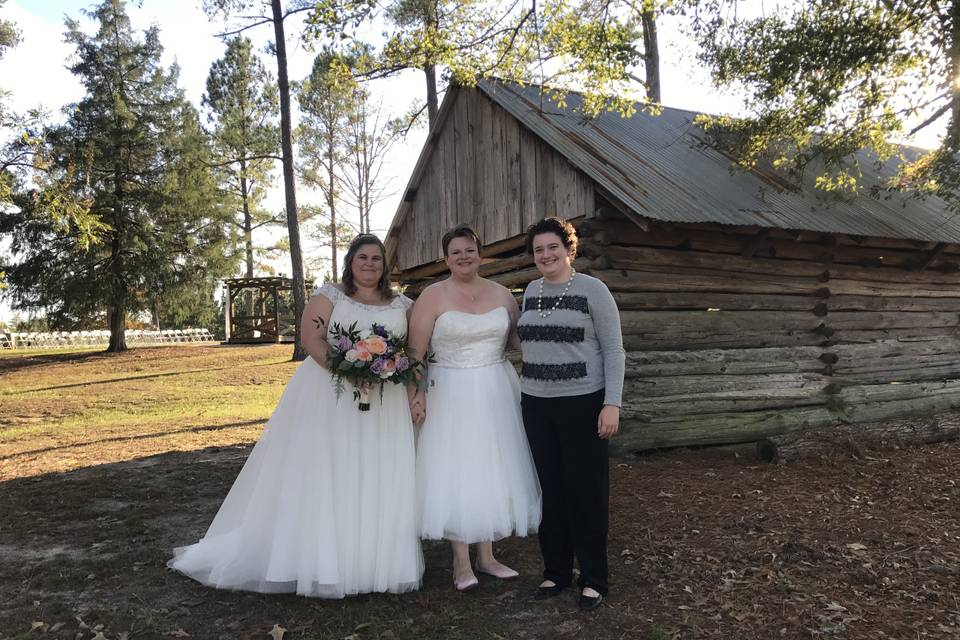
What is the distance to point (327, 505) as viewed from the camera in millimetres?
3789

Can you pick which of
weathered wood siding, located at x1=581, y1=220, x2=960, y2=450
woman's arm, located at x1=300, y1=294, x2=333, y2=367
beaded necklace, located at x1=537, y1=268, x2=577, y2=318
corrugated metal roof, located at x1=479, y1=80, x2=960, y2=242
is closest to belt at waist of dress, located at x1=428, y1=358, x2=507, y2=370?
beaded necklace, located at x1=537, y1=268, x2=577, y2=318

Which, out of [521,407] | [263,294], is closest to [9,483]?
[521,407]

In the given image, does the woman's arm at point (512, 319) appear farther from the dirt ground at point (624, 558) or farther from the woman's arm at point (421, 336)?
the dirt ground at point (624, 558)

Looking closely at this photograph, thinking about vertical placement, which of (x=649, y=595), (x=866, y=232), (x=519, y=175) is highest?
(x=519, y=175)

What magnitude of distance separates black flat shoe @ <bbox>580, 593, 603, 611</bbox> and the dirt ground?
0.18 feet

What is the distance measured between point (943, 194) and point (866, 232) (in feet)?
3.03

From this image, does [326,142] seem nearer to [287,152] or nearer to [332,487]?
[287,152]

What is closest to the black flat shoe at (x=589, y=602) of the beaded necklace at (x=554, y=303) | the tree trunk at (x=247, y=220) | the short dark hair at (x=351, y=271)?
the beaded necklace at (x=554, y=303)

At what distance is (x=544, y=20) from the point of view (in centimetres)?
760

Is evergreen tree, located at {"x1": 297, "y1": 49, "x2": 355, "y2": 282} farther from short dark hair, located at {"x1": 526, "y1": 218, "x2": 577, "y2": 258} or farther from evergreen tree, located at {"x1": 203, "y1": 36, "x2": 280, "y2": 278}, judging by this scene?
short dark hair, located at {"x1": 526, "y1": 218, "x2": 577, "y2": 258}

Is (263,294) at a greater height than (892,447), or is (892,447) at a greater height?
(263,294)

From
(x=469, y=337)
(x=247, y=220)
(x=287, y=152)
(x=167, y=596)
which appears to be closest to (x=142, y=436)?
(x=167, y=596)

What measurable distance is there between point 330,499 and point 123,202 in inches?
878

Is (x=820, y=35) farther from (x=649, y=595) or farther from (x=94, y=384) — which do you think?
(x=94, y=384)
